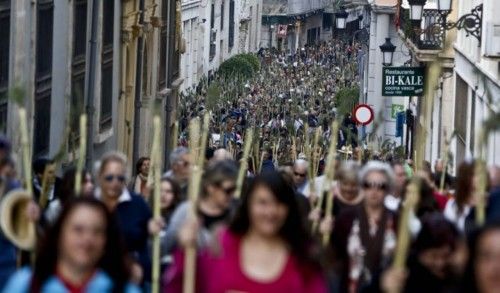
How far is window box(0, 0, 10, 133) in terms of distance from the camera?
2065 cm

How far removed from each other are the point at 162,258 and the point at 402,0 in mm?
33939

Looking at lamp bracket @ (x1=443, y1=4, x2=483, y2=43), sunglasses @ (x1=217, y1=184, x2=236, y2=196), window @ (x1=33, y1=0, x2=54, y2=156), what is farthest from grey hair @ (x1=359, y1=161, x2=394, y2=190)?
lamp bracket @ (x1=443, y1=4, x2=483, y2=43)

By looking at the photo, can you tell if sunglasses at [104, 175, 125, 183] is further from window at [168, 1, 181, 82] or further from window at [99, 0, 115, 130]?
window at [168, 1, 181, 82]

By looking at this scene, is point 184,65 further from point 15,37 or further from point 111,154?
point 111,154

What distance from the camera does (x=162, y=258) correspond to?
34.2ft

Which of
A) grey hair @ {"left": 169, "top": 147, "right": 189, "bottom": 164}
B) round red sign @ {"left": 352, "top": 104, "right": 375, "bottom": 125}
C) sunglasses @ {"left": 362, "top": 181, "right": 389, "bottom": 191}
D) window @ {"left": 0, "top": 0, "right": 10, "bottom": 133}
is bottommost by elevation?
sunglasses @ {"left": 362, "top": 181, "right": 389, "bottom": 191}

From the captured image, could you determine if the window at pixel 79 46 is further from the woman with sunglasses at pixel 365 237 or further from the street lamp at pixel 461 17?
the woman with sunglasses at pixel 365 237

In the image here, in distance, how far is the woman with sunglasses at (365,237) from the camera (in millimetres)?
9555

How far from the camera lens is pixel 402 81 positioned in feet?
107

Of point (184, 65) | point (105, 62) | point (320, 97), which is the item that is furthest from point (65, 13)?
point (320, 97)

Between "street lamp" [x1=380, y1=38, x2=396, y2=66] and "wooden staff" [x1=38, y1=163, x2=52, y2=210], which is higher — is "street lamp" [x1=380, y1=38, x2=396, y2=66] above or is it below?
above

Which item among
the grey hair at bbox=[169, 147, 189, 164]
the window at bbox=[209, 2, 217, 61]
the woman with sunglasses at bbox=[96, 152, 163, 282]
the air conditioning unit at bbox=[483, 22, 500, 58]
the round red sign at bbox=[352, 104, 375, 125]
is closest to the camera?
the woman with sunglasses at bbox=[96, 152, 163, 282]

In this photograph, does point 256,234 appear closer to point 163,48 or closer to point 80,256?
point 80,256

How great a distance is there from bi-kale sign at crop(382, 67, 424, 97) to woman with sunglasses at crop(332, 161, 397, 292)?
22.2 meters
